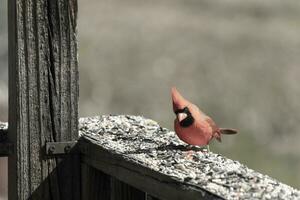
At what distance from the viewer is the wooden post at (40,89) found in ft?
8.56

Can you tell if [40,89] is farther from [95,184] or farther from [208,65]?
[208,65]

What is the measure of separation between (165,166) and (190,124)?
0.38 meters

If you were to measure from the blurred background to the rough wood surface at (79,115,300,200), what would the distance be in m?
5.44

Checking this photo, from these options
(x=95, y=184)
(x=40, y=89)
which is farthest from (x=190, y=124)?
(x=40, y=89)

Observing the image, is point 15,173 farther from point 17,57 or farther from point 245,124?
point 245,124

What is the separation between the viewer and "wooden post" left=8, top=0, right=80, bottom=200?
8.56 ft

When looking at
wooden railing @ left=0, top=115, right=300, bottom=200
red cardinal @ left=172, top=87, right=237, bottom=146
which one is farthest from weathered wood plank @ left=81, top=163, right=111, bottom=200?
red cardinal @ left=172, top=87, right=237, bottom=146

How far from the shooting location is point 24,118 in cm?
261

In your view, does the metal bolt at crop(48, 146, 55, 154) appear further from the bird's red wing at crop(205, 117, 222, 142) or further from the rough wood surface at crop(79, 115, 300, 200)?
the bird's red wing at crop(205, 117, 222, 142)

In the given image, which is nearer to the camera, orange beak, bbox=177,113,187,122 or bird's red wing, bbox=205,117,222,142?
orange beak, bbox=177,113,187,122

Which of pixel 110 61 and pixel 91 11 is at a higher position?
pixel 91 11

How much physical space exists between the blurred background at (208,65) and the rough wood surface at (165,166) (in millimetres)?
5437

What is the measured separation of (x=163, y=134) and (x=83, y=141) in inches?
10.0

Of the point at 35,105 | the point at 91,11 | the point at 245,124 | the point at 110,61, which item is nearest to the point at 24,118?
the point at 35,105
